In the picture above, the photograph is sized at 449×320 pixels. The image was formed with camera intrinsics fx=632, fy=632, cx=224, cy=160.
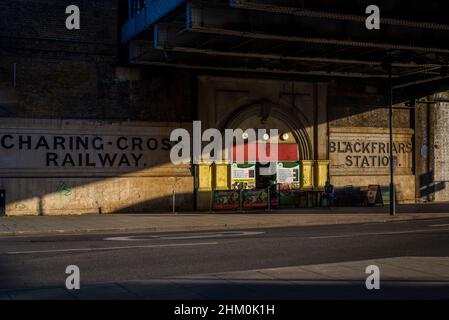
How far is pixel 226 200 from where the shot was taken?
27.8 m

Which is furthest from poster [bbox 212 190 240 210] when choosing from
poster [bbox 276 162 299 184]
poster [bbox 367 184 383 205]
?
poster [bbox 367 184 383 205]

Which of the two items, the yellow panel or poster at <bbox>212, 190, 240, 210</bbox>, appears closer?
poster at <bbox>212, 190, 240, 210</bbox>

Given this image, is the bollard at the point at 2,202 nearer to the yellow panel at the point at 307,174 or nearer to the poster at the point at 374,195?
the yellow panel at the point at 307,174

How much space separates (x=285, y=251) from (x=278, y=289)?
5.38 m

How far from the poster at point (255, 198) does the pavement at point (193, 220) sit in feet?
2.79

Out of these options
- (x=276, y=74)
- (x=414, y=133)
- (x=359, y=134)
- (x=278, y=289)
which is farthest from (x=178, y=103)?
(x=278, y=289)

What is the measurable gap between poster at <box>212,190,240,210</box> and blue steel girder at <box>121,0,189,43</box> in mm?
7707

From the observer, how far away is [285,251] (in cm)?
1477

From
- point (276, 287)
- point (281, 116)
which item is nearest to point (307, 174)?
point (281, 116)

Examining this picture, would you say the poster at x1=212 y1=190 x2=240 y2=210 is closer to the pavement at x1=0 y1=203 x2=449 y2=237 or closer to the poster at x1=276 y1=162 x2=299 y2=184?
the pavement at x1=0 y1=203 x2=449 y2=237

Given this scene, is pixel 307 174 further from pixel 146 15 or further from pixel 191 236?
pixel 191 236

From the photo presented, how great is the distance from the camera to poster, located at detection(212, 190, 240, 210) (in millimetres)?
27609

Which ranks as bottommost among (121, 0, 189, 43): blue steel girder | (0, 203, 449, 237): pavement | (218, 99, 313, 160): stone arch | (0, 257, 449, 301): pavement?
(0, 257, 449, 301): pavement

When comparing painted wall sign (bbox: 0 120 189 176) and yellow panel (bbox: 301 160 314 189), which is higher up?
painted wall sign (bbox: 0 120 189 176)
